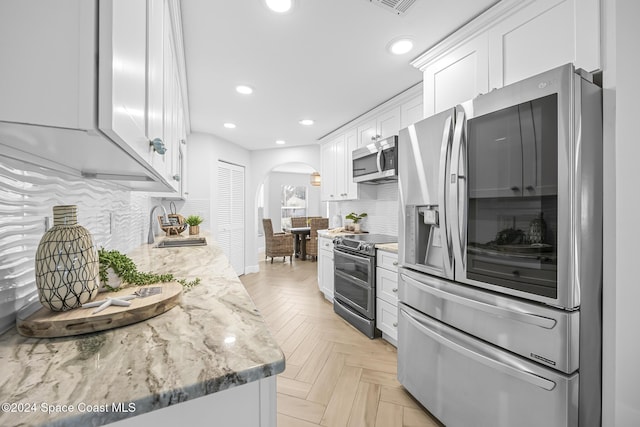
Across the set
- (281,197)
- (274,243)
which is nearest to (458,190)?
(274,243)

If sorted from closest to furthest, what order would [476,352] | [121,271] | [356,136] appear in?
[121,271]
[476,352]
[356,136]

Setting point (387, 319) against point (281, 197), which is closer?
point (387, 319)

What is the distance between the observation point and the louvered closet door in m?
4.74

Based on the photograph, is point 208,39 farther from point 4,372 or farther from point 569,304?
point 569,304

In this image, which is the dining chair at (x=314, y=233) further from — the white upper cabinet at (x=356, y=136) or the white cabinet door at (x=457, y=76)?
the white cabinet door at (x=457, y=76)

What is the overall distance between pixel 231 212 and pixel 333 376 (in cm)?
362

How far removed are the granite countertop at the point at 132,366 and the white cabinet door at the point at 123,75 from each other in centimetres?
46

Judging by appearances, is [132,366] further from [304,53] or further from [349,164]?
[349,164]

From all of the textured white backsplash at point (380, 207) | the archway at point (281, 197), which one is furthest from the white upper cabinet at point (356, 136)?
the archway at point (281, 197)

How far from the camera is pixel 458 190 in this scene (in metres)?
1.42

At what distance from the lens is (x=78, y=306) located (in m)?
0.76

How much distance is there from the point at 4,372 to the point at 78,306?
24cm

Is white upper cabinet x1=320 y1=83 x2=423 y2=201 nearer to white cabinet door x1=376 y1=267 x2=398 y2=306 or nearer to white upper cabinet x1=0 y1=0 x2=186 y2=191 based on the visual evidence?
white cabinet door x1=376 y1=267 x2=398 y2=306

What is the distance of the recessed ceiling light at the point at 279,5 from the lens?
5.15 feet
